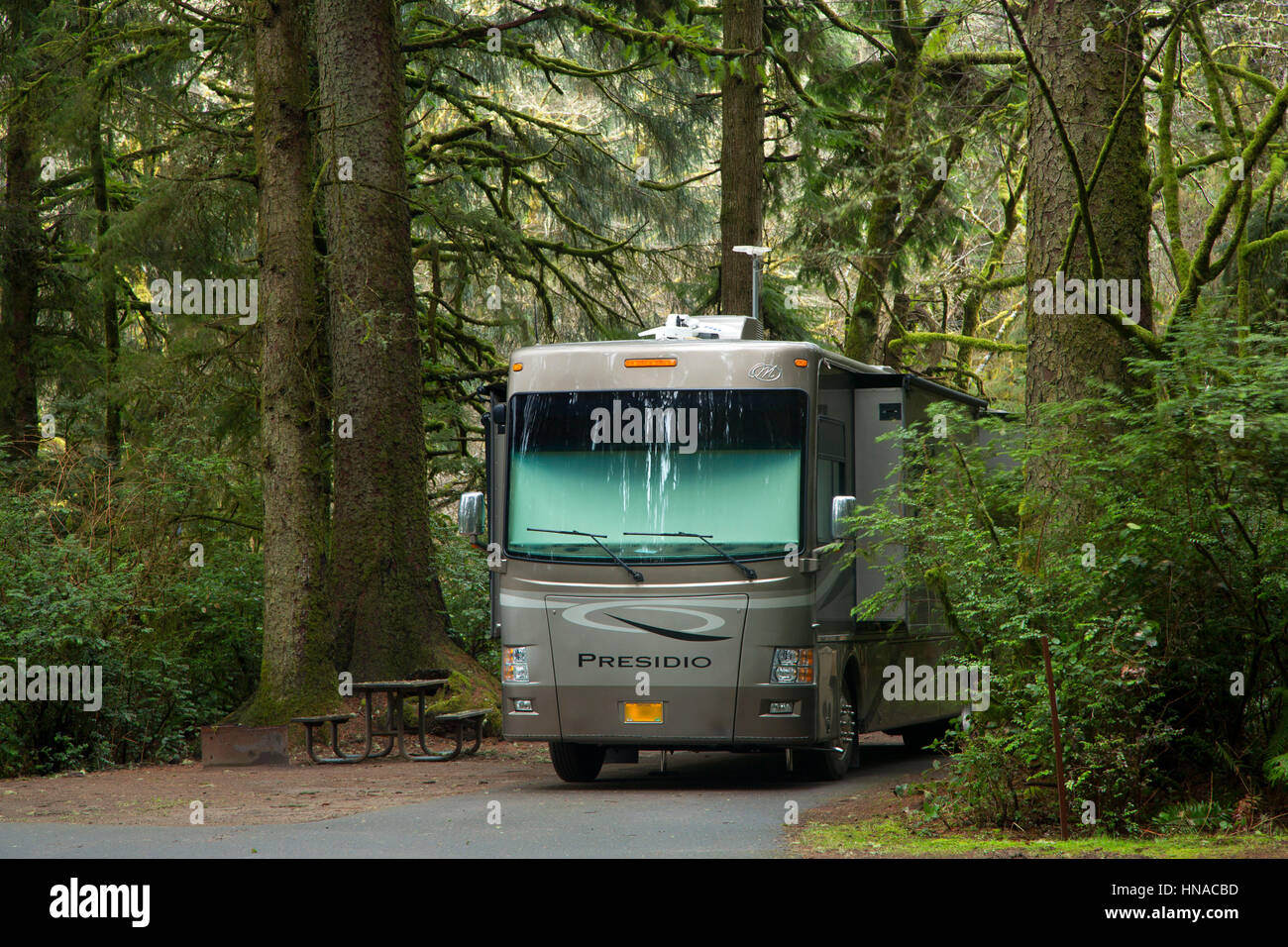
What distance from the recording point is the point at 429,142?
69.3 feet

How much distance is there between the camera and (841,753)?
12.7 metres

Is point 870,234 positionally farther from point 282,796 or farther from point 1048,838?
point 1048,838

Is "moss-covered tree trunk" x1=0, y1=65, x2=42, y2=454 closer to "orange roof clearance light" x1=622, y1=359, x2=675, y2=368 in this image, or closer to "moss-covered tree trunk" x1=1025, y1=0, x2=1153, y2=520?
"orange roof clearance light" x1=622, y1=359, x2=675, y2=368

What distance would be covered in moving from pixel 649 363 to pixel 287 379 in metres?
5.49

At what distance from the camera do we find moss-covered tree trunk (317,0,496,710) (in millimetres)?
16000

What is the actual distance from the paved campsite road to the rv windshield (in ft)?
6.24

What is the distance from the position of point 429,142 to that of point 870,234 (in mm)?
6910

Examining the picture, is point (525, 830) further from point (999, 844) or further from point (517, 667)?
point (999, 844)

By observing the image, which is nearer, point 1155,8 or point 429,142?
point 1155,8

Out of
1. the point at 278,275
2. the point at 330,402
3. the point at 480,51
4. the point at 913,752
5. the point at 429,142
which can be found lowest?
the point at 913,752

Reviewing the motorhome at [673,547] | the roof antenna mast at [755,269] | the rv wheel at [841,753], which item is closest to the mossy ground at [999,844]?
the motorhome at [673,547]

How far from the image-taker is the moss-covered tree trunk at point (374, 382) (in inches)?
630

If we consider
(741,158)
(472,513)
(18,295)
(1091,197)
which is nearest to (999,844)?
(1091,197)

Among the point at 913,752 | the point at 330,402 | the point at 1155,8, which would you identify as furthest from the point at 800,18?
Result: the point at 913,752
